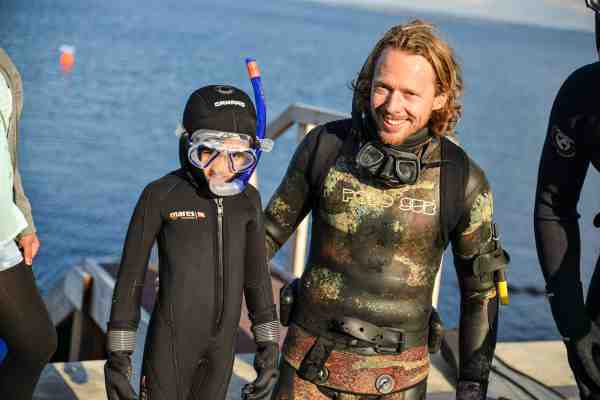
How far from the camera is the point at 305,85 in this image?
5575cm

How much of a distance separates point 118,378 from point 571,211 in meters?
1.67

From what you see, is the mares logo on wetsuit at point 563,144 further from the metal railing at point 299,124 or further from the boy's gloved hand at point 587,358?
the metal railing at point 299,124

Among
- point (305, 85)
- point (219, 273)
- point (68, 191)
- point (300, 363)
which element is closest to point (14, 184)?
point (219, 273)

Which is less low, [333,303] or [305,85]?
[333,303]

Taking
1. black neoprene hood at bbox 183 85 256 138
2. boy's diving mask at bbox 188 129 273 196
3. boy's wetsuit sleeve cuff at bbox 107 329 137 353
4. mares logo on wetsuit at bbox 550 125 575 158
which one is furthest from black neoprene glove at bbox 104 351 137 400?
mares logo on wetsuit at bbox 550 125 575 158

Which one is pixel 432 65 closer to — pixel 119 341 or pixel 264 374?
pixel 264 374

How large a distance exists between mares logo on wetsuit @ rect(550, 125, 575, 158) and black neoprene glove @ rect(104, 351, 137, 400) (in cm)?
164

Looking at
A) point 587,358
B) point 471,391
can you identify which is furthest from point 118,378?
point 587,358

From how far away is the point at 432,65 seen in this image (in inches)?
116

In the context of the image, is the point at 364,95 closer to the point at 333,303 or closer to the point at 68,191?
the point at 333,303

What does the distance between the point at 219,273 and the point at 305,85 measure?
5322 cm

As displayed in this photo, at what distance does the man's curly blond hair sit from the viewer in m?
2.93

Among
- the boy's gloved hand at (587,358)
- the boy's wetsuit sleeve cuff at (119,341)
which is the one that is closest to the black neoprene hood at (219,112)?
the boy's wetsuit sleeve cuff at (119,341)

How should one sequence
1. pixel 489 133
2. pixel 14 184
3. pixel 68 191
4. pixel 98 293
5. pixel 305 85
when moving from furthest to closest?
1. pixel 305 85
2. pixel 489 133
3. pixel 68 191
4. pixel 98 293
5. pixel 14 184
